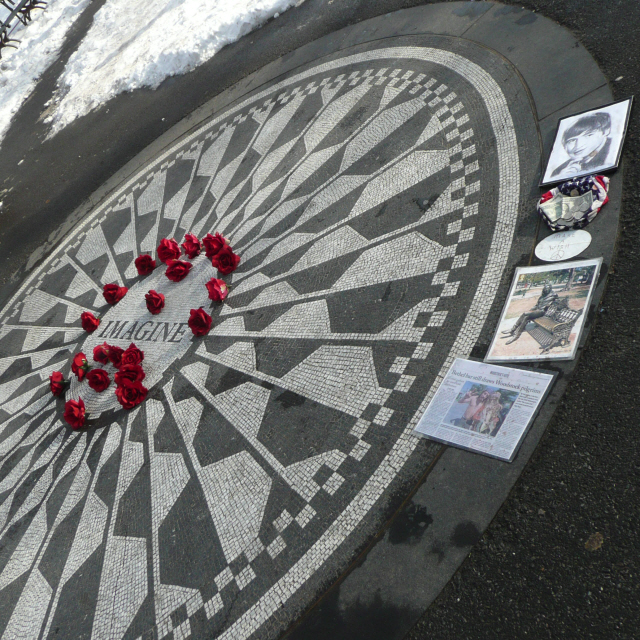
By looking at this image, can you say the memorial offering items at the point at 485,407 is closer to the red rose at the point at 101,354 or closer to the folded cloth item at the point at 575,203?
the folded cloth item at the point at 575,203

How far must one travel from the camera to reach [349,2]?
9.40 metres

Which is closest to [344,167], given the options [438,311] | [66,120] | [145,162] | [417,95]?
[417,95]

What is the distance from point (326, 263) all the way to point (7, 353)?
15.8 ft

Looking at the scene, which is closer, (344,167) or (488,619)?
(488,619)

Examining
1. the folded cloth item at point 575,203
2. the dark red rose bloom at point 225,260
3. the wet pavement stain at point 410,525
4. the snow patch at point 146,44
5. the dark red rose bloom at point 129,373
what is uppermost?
the snow patch at point 146,44

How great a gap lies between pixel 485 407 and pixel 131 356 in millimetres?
3897

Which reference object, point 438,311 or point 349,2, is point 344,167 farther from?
point 349,2

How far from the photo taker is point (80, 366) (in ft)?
21.0

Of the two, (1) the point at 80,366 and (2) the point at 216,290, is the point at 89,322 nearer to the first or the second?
(1) the point at 80,366

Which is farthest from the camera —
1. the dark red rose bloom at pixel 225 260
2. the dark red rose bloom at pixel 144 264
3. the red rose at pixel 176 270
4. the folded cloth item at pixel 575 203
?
the dark red rose bloom at pixel 144 264

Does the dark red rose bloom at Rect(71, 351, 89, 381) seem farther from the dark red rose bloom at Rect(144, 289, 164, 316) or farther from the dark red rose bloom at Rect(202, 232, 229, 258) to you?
the dark red rose bloom at Rect(202, 232, 229, 258)

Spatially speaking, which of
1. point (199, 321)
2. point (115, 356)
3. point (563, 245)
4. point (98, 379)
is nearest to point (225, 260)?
point (199, 321)

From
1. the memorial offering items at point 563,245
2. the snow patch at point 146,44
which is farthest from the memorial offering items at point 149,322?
the snow patch at point 146,44

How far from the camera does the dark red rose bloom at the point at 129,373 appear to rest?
5.83 metres
